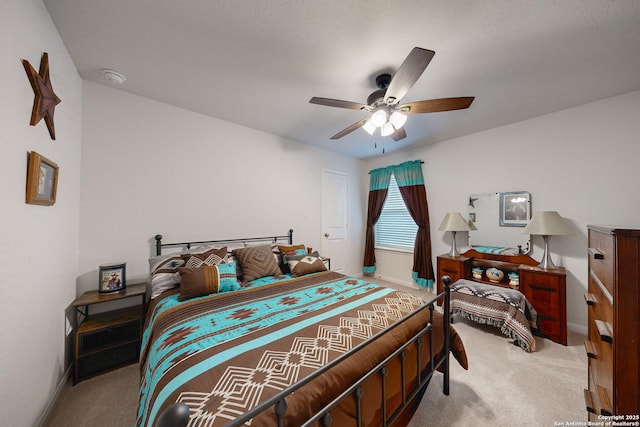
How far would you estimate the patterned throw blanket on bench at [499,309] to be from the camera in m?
2.31

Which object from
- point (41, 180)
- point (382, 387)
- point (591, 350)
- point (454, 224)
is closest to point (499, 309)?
point (454, 224)

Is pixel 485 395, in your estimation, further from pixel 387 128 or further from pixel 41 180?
pixel 41 180

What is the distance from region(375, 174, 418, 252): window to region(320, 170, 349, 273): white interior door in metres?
0.79

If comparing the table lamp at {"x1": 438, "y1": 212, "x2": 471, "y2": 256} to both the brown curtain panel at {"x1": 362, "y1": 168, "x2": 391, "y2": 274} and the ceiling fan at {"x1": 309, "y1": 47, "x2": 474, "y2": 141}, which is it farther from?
the ceiling fan at {"x1": 309, "y1": 47, "x2": 474, "y2": 141}

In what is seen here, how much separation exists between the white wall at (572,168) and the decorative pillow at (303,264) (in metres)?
2.44

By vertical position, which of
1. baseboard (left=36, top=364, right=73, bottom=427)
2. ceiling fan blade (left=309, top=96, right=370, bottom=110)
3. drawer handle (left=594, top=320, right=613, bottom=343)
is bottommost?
baseboard (left=36, top=364, right=73, bottom=427)

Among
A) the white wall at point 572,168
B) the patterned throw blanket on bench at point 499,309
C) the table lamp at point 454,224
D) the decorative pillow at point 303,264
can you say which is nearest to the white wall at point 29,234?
the decorative pillow at point 303,264

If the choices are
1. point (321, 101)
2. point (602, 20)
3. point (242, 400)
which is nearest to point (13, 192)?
point (242, 400)

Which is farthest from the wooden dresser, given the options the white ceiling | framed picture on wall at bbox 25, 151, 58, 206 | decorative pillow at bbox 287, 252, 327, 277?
framed picture on wall at bbox 25, 151, 58, 206

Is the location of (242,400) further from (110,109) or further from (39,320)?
(110,109)

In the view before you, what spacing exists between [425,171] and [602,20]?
8.49ft

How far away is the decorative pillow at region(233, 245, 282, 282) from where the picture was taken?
97.7 inches

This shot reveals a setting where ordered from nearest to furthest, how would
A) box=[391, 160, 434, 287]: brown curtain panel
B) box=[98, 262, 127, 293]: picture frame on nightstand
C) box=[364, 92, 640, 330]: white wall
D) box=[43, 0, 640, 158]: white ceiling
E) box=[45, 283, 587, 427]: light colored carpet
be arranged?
box=[43, 0, 640, 158]: white ceiling → box=[45, 283, 587, 427]: light colored carpet → box=[98, 262, 127, 293]: picture frame on nightstand → box=[364, 92, 640, 330]: white wall → box=[391, 160, 434, 287]: brown curtain panel

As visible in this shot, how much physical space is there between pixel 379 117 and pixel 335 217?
2.70 meters
